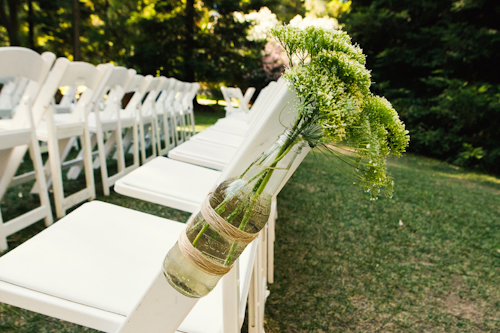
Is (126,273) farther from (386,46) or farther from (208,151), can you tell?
(386,46)

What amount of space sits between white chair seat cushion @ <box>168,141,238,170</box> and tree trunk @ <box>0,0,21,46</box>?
11.7 meters

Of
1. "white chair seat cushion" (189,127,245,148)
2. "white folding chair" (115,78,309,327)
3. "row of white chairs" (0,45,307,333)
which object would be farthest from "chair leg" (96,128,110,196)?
Answer: "row of white chairs" (0,45,307,333)

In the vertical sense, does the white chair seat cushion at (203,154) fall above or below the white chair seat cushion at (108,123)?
above

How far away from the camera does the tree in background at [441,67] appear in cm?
659

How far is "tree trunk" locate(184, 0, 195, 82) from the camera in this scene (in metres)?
13.6

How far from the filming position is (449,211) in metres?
3.48

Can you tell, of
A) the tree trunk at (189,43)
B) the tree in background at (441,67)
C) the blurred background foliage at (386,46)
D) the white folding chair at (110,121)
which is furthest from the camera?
the tree trunk at (189,43)

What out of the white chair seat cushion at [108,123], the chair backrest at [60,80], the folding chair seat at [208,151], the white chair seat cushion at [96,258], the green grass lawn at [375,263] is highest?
the chair backrest at [60,80]

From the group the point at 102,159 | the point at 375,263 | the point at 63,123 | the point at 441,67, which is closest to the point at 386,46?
the point at 441,67

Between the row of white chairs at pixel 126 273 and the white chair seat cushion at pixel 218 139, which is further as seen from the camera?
the white chair seat cushion at pixel 218 139

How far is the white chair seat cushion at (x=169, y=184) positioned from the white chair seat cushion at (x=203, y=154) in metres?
0.12

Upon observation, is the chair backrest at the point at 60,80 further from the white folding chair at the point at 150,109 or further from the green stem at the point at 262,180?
the green stem at the point at 262,180

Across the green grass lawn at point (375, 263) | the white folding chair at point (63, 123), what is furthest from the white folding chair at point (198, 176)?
the white folding chair at point (63, 123)

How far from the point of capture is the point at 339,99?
469 mm
